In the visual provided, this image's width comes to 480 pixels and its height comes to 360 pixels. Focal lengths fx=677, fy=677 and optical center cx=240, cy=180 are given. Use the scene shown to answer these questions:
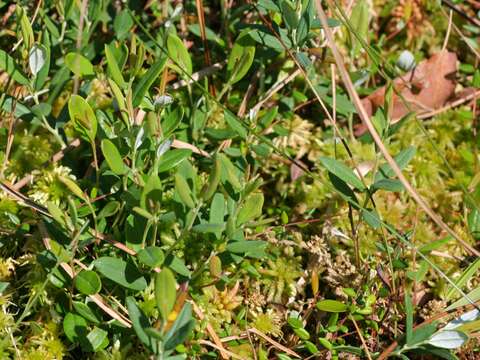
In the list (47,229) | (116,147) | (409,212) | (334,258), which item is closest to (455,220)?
(409,212)

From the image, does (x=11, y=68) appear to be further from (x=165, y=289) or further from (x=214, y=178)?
(x=165, y=289)

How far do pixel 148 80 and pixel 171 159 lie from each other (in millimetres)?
218

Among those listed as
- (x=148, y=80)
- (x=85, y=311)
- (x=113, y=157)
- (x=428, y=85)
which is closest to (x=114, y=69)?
(x=148, y=80)

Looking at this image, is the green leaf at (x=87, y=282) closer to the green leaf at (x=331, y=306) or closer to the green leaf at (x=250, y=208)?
the green leaf at (x=250, y=208)

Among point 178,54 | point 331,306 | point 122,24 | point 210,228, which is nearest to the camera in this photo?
point 210,228

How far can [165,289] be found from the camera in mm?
1369

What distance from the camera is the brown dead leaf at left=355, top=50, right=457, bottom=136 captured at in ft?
8.66

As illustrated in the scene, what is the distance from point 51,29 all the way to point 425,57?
1532mm

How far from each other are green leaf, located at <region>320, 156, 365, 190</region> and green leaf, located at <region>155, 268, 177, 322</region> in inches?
25.7

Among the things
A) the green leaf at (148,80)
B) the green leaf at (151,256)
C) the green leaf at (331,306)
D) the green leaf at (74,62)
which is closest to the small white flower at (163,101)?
the green leaf at (148,80)

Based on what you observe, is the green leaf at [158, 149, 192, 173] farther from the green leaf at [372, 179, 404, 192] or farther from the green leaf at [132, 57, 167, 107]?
the green leaf at [372, 179, 404, 192]

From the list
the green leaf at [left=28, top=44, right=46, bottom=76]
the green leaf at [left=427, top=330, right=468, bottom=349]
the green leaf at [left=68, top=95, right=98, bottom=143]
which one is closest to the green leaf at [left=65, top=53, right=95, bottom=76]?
the green leaf at [left=28, top=44, right=46, bottom=76]

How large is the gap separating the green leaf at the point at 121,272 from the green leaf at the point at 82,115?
1.06 ft

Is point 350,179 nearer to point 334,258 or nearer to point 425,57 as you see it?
point 334,258
